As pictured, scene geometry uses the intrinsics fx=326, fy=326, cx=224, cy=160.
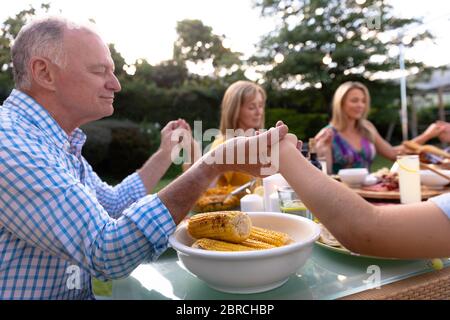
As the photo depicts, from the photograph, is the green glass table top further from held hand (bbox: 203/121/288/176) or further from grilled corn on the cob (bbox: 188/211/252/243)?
held hand (bbox: 203/121/288/176)

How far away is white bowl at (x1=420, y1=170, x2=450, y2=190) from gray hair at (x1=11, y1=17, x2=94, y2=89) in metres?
1.80

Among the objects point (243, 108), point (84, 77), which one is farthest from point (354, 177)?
point (84, 77)

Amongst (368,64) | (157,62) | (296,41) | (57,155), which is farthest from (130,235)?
(368,64)

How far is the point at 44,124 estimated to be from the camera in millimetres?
919

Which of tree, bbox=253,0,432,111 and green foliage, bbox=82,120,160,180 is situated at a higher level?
tree, bbox=253,0,432,111

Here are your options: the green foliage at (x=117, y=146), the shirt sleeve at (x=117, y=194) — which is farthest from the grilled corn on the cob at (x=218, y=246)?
the green foliage at (x=117, y=146)

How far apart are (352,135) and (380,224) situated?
9.12 feet

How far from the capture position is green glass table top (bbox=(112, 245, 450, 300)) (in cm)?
77

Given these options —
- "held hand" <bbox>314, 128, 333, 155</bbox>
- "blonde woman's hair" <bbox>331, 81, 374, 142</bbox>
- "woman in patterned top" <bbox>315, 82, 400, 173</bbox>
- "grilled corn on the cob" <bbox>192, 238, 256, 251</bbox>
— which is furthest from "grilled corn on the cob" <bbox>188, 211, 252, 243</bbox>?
"blonde woman's hair" <bbox>331, 81, 374, 142</bbox>

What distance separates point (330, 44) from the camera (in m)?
10.2

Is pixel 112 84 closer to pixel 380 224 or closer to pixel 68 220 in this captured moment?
pixel 68 220

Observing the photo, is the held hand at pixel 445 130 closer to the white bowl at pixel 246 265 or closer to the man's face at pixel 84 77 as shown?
the white bowl at pixel 246 265
